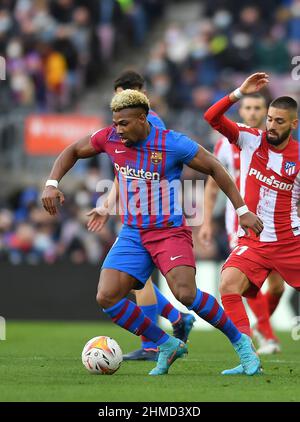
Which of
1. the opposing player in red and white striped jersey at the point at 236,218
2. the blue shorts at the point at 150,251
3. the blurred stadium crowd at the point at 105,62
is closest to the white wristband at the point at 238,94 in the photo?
the blue shorts at the point at 150,251

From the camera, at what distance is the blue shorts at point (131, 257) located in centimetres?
870

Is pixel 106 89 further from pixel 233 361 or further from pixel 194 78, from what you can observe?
pixel 233 361

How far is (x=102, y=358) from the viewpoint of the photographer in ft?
28.3

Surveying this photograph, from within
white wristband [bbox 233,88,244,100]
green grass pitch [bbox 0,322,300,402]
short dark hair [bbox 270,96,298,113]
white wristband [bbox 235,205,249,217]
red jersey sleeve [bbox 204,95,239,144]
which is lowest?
green grass pitch [bbox 0,322,300,402]

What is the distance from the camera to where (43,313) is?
690 inches

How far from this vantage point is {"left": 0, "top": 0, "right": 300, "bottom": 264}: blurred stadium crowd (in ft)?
62.4

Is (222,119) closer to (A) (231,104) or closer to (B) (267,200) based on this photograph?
(A) (231,104)

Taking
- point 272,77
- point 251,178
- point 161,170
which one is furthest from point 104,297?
point 272,77

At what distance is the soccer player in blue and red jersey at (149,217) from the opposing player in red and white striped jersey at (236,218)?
2.60m

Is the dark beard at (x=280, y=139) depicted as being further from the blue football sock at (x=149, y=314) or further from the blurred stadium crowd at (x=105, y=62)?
the blurred stadium crowd at (x=105, y=62)

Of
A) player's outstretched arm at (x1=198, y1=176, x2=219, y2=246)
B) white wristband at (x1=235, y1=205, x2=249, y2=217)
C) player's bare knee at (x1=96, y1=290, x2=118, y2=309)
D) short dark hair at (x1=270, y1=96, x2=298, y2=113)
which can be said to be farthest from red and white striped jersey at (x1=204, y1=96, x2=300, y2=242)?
player's bare knee at (x1=96, y1=290, x2=118, y2=309)

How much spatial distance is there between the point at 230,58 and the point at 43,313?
6.77 meters

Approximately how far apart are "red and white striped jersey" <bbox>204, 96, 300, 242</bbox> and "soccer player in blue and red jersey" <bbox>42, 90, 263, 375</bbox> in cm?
94

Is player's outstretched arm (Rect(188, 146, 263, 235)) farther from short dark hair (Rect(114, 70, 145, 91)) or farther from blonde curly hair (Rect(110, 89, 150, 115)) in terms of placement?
short dark hair (Rect(114, 70, 145, 91))
